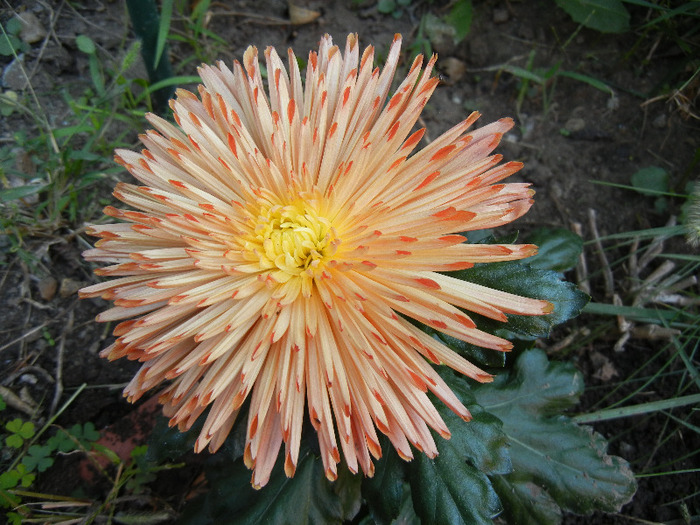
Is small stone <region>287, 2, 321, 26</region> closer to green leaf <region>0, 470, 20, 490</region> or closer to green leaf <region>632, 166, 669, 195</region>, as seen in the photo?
green leaf <region>632, 166, 669, 195</region>

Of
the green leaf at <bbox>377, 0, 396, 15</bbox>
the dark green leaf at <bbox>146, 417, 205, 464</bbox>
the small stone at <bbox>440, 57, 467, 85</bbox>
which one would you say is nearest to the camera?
the dark green leaf at <bbox>146, 417, 205, 464</bbox>

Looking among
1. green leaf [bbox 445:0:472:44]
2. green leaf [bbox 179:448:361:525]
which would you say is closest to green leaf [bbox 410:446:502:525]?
green leaf [bbox 179:448:361:525]

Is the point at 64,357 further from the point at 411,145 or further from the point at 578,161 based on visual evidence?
the point at 578,161

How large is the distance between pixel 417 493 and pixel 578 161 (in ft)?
6.68

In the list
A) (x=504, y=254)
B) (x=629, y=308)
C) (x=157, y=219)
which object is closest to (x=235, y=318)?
(x=157, y=219)

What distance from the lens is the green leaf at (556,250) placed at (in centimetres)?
203

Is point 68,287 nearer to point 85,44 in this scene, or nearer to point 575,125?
point 85,44

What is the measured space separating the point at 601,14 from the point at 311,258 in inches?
91.8

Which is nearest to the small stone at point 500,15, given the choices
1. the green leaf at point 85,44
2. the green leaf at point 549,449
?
the green leaf at point 549,449

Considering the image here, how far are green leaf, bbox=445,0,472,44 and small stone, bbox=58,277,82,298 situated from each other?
2.33m

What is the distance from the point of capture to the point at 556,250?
206cm

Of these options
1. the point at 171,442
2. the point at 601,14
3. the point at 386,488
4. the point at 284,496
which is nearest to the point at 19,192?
the point at 171,442

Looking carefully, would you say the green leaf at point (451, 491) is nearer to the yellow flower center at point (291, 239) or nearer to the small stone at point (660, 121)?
the yellow flower center at point (291, 239)

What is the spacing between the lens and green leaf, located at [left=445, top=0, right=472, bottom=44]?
Answer: 2.90m
